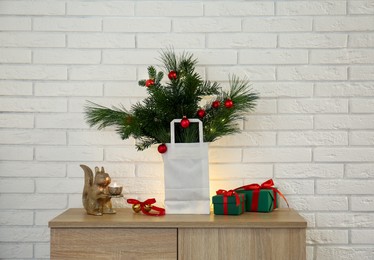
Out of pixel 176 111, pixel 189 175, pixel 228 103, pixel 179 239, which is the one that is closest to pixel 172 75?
pixel 176 111

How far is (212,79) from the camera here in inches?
98.1

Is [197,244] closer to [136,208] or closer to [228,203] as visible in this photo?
[228,203]

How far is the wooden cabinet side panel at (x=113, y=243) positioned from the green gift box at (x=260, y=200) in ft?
1.19

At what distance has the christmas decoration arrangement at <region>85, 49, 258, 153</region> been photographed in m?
2.25

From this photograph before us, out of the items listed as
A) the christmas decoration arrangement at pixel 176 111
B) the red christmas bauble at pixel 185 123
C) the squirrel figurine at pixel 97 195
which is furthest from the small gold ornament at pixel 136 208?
the red christmas bauble at pixel 185 123

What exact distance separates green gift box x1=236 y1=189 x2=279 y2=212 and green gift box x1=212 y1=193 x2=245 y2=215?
0.07 metres

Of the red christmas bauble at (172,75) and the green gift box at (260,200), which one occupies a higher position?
the red christmas bauble at (172,75)

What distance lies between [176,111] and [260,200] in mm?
484

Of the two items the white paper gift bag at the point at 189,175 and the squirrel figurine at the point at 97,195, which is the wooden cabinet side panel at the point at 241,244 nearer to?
the white paper gift bag at the point at 189,175

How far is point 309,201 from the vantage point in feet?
8.14

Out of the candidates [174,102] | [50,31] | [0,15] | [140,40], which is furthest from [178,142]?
[0,15]

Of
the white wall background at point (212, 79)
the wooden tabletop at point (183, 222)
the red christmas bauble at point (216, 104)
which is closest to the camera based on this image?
the wooden tabletop at point (183, 222)

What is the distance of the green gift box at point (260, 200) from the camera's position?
2.24 metres

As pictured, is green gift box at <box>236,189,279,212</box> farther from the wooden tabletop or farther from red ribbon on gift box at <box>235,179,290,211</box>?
the wooden tabletop
